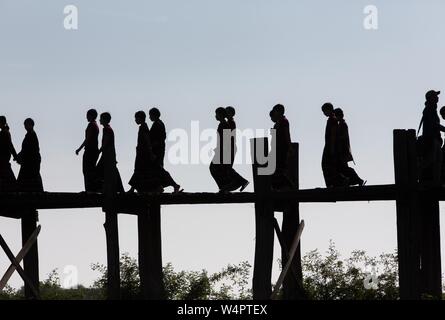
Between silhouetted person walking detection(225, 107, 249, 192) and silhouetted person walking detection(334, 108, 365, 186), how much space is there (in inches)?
58.7

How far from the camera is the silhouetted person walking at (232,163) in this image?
1828 cm

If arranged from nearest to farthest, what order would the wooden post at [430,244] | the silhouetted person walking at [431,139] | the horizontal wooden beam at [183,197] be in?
the silhouetted person walking at [431,139] < the horizontal wooden beam at [183,197] < the wooden post at [430,244]

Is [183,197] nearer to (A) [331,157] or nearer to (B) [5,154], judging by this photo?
(A) [331,157]

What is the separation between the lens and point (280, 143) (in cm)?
1827

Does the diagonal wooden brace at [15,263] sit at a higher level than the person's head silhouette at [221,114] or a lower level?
lower

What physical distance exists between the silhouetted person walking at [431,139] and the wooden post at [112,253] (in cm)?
470

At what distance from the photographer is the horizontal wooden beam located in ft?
59.1

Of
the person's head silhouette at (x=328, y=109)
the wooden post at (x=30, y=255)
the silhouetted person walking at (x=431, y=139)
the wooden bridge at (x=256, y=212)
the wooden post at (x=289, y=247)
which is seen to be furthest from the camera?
the wooden post at (x=30, y=255)

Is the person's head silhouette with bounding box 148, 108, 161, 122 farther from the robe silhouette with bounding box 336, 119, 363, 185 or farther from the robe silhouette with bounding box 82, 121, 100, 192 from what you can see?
the robe silhouette with bounding box 336, 119, 363, 185

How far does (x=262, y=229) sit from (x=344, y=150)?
69.7 inches

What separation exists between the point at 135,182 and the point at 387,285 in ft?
18.9

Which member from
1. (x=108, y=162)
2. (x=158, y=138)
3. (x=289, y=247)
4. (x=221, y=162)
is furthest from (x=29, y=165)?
(x=289, y=247)

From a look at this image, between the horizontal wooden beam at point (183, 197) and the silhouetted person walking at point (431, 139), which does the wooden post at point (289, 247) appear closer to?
the horizontal wooden beam at point (183, 197)

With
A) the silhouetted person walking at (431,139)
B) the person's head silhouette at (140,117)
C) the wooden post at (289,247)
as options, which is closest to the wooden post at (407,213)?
the silhouetted person walking at (431,139)
